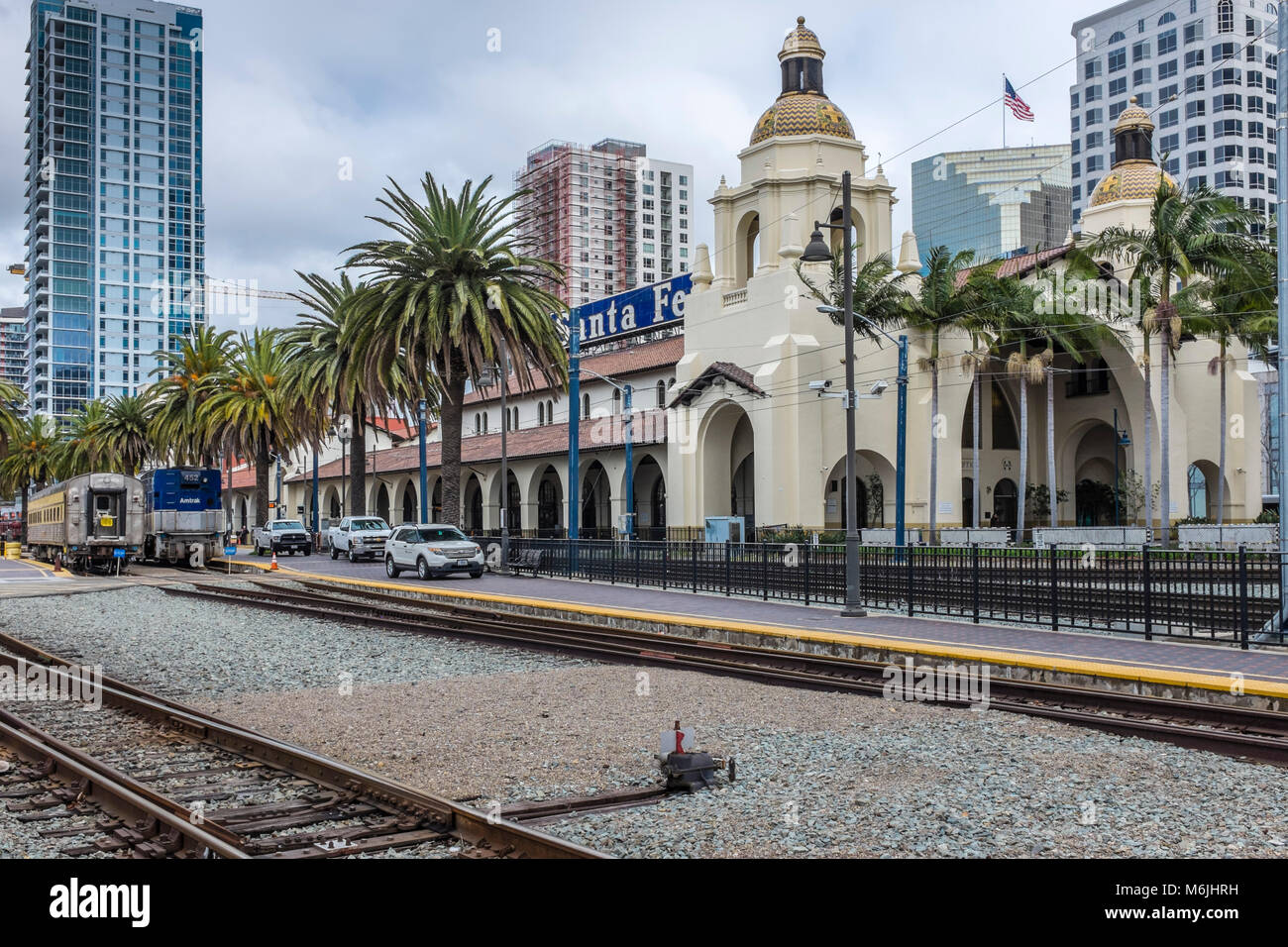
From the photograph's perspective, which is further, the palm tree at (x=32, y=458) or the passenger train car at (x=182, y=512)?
the palm tree at (x=32, y=458)

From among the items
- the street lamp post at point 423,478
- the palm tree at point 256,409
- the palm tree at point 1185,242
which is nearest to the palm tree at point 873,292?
the palm tree at point 1185,242

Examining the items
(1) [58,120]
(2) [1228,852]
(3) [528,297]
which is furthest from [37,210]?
(2) [1228,852]

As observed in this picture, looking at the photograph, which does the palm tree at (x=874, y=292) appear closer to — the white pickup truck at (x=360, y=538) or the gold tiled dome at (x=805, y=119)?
the gold tiled dome at (x=805, y=119)

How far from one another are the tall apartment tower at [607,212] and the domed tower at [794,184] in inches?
4243

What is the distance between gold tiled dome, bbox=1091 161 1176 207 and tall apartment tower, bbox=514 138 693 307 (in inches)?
4267

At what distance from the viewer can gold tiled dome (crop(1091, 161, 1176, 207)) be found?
53.2 m

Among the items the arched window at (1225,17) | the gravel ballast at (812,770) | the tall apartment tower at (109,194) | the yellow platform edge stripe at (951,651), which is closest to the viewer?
the gravel ballast at (812,770)

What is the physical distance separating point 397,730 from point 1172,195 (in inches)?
1432

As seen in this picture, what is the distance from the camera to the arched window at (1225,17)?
4078 inches

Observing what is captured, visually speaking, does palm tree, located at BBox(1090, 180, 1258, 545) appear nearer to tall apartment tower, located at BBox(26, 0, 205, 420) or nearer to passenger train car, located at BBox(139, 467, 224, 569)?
passenger train car, located at BBox(139, 467, 224, 569)

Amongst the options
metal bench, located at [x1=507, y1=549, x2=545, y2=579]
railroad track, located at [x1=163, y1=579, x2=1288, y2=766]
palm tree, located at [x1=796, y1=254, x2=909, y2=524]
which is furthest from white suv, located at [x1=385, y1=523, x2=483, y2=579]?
palm tree, located at [x1=796, y1=254, x2=909, y2=524]
